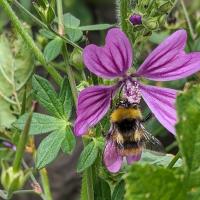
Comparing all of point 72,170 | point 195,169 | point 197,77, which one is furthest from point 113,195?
point 72,170

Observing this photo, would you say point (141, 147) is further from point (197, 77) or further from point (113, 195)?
point (197, 77)

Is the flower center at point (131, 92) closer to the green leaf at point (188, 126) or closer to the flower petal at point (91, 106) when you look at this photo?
the flower petal at point (91, 106)

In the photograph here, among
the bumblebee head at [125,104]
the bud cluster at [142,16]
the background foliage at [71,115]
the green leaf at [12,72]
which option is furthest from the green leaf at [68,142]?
the green leaf at [12,72]

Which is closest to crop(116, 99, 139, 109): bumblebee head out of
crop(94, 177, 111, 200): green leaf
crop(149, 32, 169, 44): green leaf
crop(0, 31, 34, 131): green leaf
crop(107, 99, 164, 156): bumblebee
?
crop(107, 99, 164, 156): bumblebee

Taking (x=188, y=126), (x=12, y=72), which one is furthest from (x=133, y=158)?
(x=12, y=72)

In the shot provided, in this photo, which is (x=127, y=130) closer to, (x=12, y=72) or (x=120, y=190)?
(x=120, y=190)

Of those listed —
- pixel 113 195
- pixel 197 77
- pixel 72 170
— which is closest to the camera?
pixel 113 195

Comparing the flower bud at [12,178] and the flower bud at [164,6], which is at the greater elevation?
the flower bud at [164,6]
